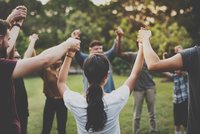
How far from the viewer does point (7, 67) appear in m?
3.35

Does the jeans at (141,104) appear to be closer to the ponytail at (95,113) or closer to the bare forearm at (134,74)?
the bare forearm at (134,74)

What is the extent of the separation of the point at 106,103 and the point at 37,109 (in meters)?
13.0

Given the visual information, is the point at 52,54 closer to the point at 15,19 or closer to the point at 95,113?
the point at 95,113

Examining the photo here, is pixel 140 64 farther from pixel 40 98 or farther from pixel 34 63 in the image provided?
pixel 40 98

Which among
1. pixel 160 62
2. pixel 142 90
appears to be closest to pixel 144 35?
pixel 160 62

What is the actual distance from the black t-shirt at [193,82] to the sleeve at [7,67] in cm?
149

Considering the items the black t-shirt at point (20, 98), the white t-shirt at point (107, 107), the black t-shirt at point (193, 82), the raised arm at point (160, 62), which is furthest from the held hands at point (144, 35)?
the black t-shirt at point (20, 98)

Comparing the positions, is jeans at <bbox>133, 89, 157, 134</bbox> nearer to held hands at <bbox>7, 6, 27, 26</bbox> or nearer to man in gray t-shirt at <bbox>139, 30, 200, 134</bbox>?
held hands at <bbox>7, 6, 27, 26</bbox>

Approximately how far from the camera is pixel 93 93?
3740mm

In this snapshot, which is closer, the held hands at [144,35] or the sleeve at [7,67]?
the sleeve at [7,67]

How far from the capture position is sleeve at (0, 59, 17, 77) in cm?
333

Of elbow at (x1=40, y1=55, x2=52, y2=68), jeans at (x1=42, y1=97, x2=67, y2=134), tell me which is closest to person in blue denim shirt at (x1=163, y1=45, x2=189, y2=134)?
jeans at (x1=42, y1=97, x2=67, y2=134)

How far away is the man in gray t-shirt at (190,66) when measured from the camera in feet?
12.1

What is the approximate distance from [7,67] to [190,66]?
5.27ft
